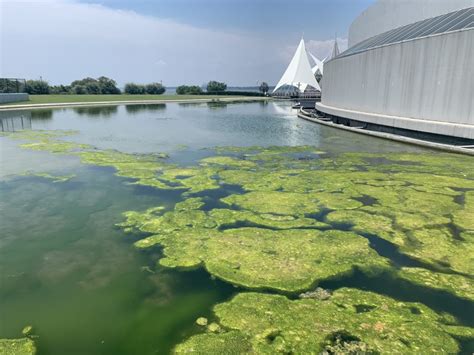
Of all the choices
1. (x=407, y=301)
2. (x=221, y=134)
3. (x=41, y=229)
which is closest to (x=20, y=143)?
(x=221, y=134)

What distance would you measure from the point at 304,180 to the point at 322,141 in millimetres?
7921

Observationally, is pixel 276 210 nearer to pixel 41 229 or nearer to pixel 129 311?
pixel 129 311

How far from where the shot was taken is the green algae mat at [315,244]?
12.0 ft

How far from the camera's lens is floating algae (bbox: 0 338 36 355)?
3451mm

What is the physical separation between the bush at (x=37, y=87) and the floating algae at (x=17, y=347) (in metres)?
56.4

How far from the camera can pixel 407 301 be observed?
4.28 meters

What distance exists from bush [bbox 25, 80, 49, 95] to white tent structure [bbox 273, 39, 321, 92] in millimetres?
41176

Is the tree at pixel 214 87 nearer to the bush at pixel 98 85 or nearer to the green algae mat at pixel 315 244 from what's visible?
the bush at pixel 98 85

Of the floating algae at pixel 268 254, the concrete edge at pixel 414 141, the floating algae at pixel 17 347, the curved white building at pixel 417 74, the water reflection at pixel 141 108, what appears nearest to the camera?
the floating algae at pixel 17 347

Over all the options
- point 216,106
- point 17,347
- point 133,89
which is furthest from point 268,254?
point 133,89

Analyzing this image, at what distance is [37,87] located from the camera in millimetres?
52781

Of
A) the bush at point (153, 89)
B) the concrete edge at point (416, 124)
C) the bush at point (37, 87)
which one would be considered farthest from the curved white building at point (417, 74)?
the bush at point (153, 89)

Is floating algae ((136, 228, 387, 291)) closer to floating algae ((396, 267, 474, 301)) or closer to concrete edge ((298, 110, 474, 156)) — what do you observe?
floating algae ((396, 267, 474, 301))

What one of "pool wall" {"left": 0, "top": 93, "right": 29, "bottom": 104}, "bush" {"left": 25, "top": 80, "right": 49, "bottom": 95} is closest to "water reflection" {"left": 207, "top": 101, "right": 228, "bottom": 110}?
"pool wall" {"left": 0, "top": 93, "right": 29, "bottom": 104}
